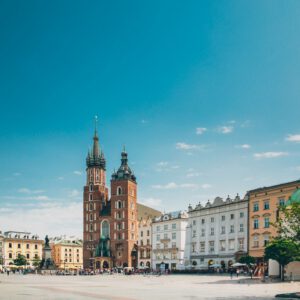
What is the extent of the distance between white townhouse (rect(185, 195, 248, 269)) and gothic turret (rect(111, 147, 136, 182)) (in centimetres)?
4804

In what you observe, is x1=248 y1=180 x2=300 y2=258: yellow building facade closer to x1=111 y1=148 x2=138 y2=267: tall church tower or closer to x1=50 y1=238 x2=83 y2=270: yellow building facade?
x1=111 y1=148 x2=138 y2=267: tall church tower

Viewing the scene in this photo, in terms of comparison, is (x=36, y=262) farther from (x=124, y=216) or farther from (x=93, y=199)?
(x=124, y=216)

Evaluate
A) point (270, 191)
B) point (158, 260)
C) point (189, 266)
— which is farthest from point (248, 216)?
point (158, 260)

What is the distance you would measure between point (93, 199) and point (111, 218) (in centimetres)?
974

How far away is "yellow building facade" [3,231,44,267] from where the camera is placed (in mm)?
173750

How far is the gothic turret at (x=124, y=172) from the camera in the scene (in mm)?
143375

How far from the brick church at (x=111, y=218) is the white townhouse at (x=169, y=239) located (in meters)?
22.0

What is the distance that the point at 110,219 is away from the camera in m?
143

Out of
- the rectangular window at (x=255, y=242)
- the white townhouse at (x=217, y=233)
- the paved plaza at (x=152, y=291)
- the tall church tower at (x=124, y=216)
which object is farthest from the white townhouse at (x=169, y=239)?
the paved plaza at (x=152, y=291)

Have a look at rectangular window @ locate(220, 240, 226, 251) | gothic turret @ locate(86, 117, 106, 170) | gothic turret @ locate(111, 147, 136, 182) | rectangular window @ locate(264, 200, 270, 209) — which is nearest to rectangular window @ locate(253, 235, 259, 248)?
rectangular window @ locate(264, 200, 270, 209)

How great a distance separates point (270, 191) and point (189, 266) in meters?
25.1

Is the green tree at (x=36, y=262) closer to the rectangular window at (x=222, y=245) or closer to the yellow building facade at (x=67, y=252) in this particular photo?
the yellow building facade at (x=67, y=252)

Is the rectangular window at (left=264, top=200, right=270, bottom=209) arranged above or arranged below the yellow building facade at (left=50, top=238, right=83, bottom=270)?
above

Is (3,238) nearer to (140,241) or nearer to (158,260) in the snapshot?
(140,241)
